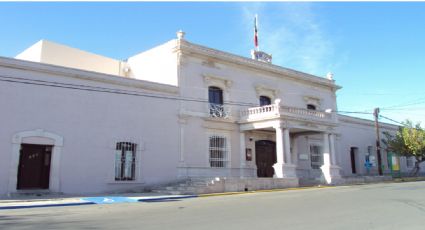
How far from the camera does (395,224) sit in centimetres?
838

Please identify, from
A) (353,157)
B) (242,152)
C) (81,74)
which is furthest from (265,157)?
(81,74)

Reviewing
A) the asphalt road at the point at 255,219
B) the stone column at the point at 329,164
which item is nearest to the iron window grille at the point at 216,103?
the stone column at the point at 329,164

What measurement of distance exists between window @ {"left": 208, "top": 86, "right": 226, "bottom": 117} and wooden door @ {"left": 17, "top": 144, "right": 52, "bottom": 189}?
9.77m

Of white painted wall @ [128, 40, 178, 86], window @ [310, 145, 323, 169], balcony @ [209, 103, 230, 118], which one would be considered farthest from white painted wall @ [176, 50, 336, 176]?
window @ [310, 145, 323, 169]

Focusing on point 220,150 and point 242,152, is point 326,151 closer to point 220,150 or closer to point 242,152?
point 242,152

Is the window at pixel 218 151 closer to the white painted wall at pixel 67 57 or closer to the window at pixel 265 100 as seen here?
the window at pixel 265 100

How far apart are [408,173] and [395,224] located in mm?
33772

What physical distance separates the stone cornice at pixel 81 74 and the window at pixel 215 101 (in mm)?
2726

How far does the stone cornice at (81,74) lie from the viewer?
17.2m

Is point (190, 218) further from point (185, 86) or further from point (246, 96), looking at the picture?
point (246, 96)

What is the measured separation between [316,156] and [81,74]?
18362 millimetres

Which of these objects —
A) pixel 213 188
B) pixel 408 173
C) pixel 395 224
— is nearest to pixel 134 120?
pixel 213 188

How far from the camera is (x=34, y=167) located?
1773cm

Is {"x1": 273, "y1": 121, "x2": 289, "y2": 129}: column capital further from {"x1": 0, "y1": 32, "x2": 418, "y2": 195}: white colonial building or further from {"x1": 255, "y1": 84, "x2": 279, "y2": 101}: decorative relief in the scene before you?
{"x1": 255, "y1": 84, "x2": 279, "y2": 101}: decorative relief
